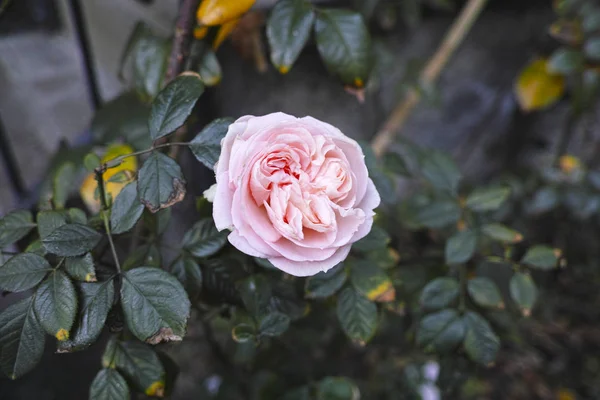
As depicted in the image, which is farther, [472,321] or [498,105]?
[498,105]

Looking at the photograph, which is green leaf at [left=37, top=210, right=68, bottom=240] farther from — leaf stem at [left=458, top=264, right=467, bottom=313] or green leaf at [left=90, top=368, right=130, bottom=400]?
leaf stem at [left=458, top=264, right=467, bottom=313]

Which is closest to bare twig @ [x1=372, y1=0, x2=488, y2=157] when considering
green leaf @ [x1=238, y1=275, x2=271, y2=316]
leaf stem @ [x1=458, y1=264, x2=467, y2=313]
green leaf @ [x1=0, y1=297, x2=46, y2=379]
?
leaf stem @ [x1=458, y1=264, x2=467, y2=313]

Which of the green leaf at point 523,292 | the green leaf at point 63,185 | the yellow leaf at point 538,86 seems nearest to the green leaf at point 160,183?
the green leaf at point 63,185

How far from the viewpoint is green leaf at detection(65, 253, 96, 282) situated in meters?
0.55

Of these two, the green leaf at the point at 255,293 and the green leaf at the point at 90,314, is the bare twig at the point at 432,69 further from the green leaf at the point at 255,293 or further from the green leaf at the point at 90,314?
the green leaf at the point at 90,314

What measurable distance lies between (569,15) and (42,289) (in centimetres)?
146

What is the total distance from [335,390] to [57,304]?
0.51 metres

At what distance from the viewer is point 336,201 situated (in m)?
0.54

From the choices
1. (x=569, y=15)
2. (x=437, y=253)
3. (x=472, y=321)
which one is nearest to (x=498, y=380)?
(x=437, y=253)

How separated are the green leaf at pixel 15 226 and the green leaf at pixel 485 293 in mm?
665

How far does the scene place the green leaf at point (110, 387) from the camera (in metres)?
0.58

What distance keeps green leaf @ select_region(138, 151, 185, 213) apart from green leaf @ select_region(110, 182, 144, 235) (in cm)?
2

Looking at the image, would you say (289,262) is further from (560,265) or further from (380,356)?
(380,356)

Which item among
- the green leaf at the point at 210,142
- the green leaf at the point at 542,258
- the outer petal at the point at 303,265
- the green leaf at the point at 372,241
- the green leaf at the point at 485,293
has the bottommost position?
the green leaf at the point at 485,293
